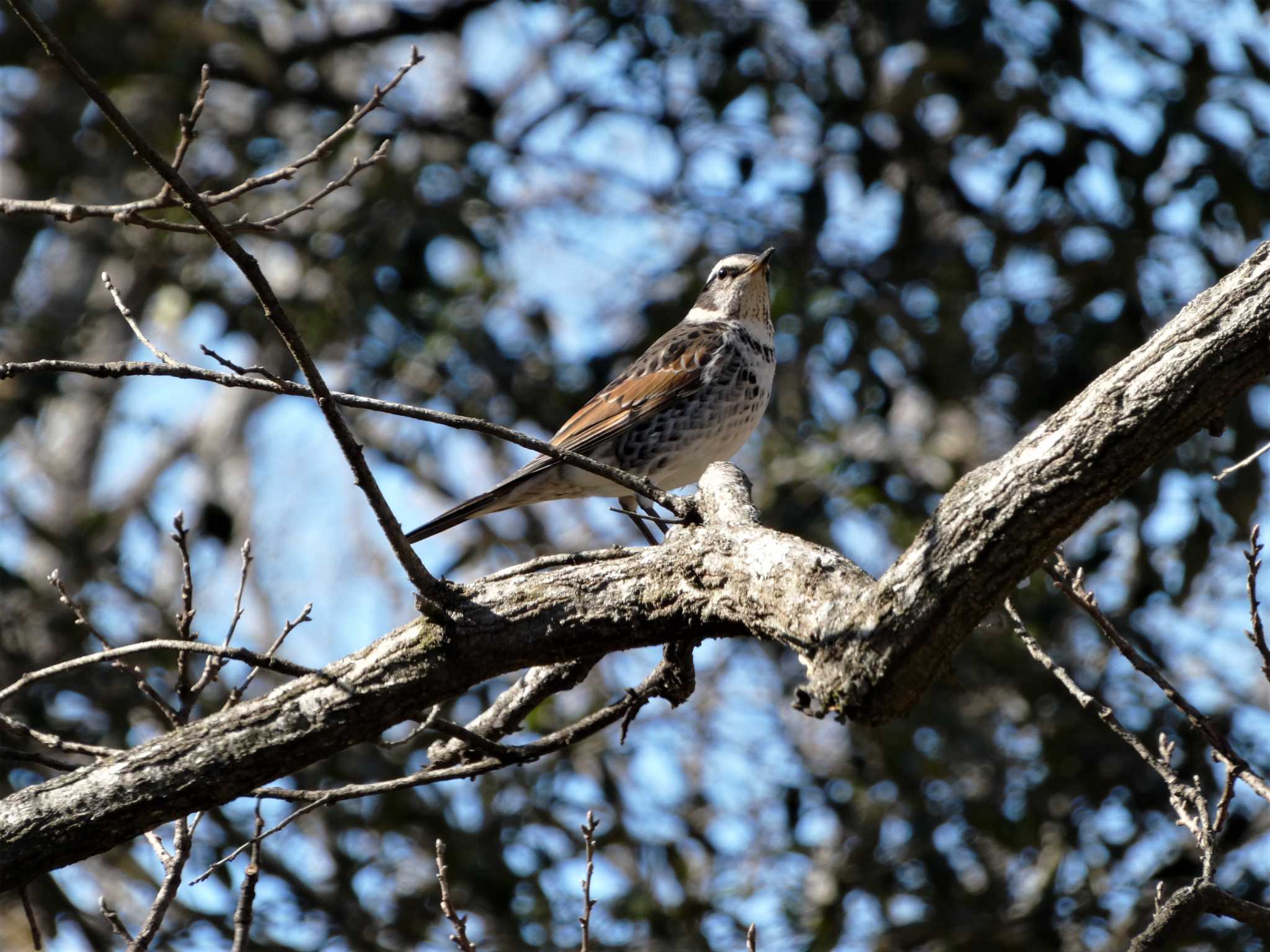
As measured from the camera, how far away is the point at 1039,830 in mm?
6402

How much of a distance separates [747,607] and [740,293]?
12.2 feet

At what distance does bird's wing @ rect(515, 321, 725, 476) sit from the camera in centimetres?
542

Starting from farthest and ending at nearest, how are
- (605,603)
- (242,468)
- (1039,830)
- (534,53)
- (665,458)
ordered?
(242,468) → (534,53) → (1039,830) → (665,458) → (605,603)

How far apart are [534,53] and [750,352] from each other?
8.23m

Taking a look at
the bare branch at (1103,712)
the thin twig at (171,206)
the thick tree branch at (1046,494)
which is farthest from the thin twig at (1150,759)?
the thin twig at (171,206)

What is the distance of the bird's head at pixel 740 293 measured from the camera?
599 cm

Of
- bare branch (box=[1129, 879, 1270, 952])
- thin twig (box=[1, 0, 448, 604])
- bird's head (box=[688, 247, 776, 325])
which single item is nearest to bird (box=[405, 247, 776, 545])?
bird's head (box=[688, 247, 776, 325])

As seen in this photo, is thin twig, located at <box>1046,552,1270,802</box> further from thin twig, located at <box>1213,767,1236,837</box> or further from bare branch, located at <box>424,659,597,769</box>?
bare branch, located at <box>424,659,597,769</box>

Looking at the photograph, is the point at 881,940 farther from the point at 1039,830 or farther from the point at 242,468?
the point at 242,468

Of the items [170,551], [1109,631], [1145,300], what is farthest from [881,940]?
[170,551]

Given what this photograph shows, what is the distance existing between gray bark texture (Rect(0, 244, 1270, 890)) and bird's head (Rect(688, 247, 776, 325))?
3.06 m

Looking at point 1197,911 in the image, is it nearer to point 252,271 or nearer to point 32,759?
point 252,271

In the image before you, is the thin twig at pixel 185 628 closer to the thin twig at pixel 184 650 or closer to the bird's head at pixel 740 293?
the thin twig at pixel 184 650

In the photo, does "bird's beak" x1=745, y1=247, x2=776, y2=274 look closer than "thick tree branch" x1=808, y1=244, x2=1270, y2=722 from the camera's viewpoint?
No
